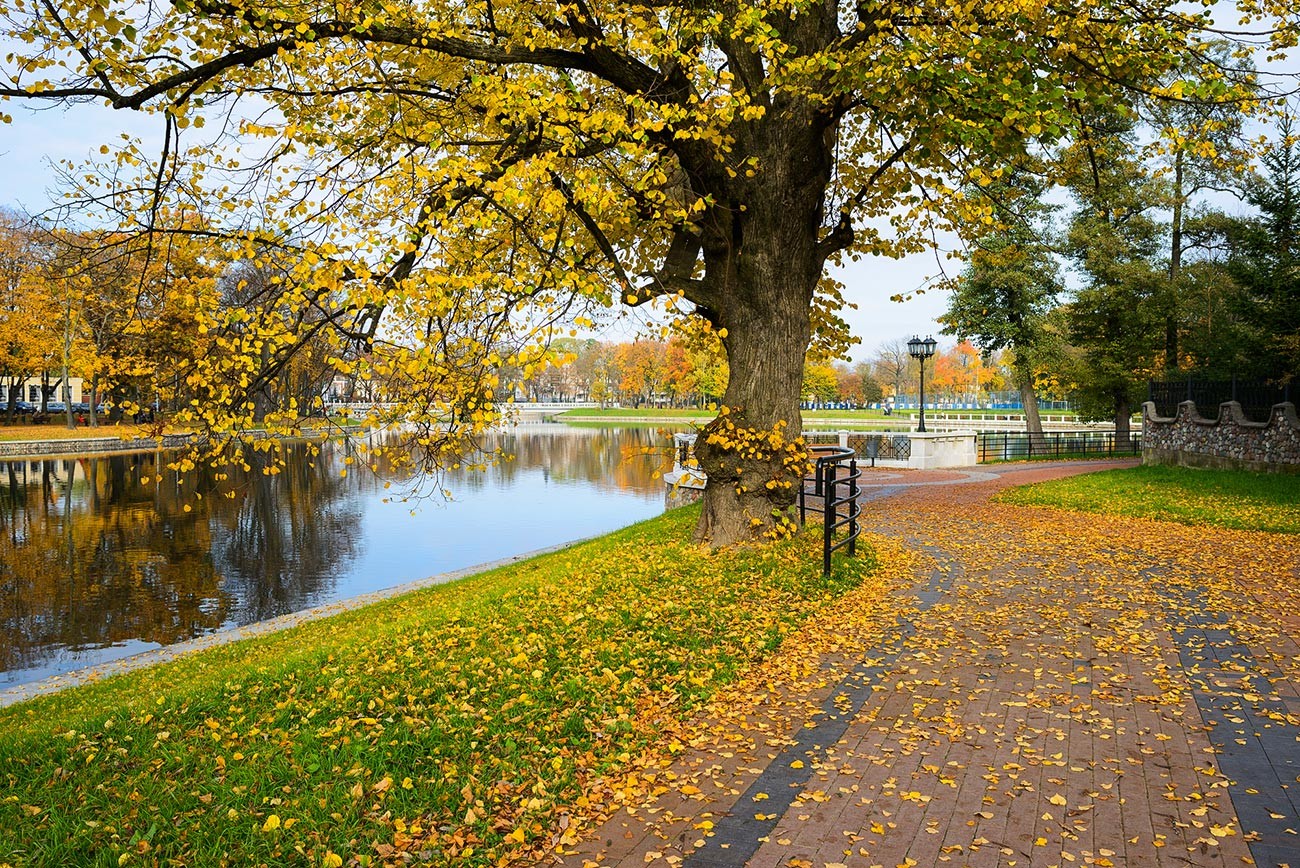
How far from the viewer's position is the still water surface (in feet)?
40.6

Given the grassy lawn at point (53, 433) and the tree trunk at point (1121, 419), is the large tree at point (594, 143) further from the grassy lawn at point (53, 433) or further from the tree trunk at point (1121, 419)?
the grassy lawn at point (53, 433)

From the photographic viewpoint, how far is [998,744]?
4547mm

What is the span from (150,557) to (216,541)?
2124mm

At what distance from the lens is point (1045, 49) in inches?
344

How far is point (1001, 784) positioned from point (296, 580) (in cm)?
1427

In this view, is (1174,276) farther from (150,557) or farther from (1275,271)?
(150,557)

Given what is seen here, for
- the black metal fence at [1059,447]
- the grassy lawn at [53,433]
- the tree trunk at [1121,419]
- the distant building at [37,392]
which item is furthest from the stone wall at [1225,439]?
the distant building at [37,392]

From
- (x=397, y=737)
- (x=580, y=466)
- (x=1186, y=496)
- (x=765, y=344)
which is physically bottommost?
(x=580, y=466)

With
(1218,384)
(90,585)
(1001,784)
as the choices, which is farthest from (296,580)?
(1218,384)

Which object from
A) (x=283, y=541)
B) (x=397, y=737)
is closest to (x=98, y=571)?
(x=283, y=541)

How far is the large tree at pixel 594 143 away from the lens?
6.48m

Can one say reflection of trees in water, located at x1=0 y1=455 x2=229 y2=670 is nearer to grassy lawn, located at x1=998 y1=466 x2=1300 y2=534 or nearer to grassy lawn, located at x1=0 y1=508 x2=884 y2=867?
grassy lawn, located at x1=0 y1=508 x2=884 y2=867

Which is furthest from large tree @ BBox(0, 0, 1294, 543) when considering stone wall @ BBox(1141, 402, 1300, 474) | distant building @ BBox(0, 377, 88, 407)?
distant building @ BBox(0, 377, 88, 407)

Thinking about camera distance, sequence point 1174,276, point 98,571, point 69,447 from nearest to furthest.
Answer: point 98,571
point 1174,276
point 69,447
